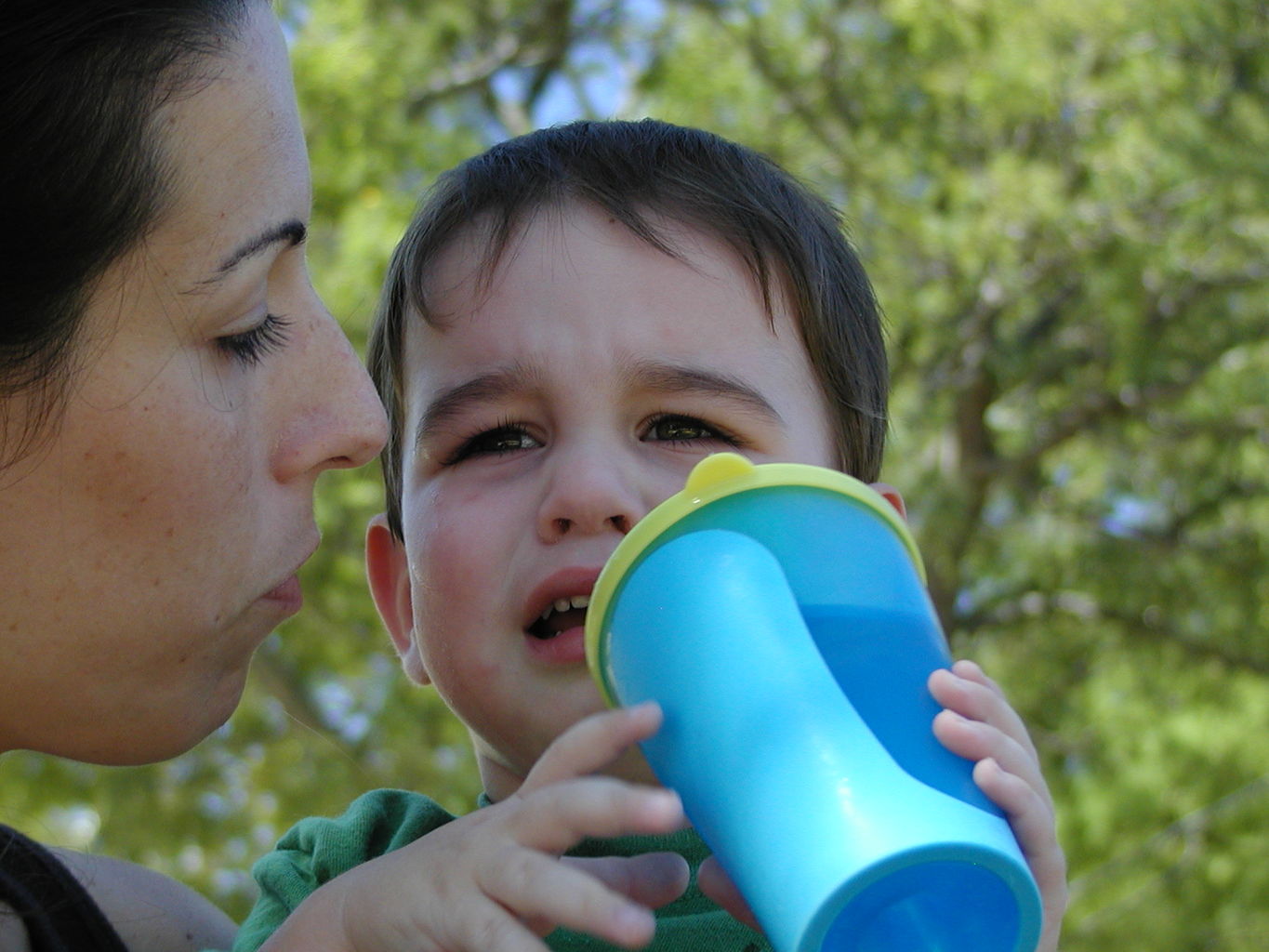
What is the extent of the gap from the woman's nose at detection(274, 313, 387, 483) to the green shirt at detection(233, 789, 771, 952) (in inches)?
24.7

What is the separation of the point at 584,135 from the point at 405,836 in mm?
1296

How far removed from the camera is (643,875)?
151 cm

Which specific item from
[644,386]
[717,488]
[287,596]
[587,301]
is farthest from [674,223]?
[717,488]

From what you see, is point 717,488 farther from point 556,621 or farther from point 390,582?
point 390,582

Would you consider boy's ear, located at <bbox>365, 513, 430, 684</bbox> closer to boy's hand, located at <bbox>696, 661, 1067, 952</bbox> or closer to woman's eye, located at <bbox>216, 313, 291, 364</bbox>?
woman's eye, located at <bbox>216, 313, 291, 364</bbox>

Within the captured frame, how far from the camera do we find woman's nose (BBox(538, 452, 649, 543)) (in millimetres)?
1995

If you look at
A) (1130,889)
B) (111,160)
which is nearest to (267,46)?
A: (111,160)

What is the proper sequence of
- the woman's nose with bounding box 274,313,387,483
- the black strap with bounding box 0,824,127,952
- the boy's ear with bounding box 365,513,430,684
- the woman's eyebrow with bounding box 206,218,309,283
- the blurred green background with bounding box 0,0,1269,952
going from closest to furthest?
the woman's eyebrow with bounding box 206,218,309,283 → the woman's nose with bounding box 274,313,387,483 → the black strap with bounding box 0,824,127,952 → the boy's ear with bounding box 365,513,430,684 → the blurred green background with bounding box 0,0,1269,952

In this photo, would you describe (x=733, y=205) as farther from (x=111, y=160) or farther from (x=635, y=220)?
(x=111, y=160)

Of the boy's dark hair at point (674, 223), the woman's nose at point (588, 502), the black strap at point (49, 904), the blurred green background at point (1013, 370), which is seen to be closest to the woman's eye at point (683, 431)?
the woman's nose at point (588, 502)

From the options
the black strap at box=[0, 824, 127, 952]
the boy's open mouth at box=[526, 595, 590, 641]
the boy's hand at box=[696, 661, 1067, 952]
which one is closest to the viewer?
the boy's hand at box=[696, 661, 1067, 952]

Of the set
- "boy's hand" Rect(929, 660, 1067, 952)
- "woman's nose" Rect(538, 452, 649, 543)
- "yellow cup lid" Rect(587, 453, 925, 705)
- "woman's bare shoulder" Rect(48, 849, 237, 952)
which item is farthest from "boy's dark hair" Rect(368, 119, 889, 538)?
"boy's hand" Rect(929, 660, 1067, 952)

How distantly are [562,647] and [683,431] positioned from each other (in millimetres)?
396

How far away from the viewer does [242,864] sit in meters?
8.15
